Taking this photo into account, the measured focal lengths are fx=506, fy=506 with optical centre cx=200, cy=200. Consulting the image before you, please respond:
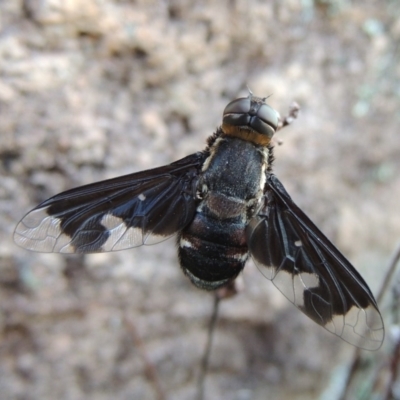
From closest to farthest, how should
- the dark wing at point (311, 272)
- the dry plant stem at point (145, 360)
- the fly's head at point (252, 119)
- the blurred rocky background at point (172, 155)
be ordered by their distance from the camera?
the dark wing at point (311, 272) → the fly's head at point (252, 119) → the blurred rocky background at point (172, 155) → the dry plant stem at point (145, 360)

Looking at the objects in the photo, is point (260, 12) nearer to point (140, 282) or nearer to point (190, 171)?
point (190, 171)

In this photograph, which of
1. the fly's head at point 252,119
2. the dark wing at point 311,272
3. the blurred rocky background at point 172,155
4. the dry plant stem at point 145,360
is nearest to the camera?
the dark wing at point 311,272

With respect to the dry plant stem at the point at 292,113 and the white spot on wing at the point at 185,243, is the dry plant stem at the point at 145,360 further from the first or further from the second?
the dry plant stem at the point at 292,113

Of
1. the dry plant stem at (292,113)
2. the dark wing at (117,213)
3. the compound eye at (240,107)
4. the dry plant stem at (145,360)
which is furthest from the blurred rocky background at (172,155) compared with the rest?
the dry plant stem at (292,113)

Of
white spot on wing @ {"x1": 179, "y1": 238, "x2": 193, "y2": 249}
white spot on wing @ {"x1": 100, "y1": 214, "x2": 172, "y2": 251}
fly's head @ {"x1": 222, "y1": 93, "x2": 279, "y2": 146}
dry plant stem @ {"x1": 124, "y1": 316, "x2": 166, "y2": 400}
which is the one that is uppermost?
fly's head @ {"x1": 222, "y1": 93, "x2": 279, "y2": 146}

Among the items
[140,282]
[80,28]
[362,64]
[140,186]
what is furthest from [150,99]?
[362,64]

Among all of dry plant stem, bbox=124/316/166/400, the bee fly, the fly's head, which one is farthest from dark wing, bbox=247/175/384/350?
dry plant stem, bbox=124/316/166/400

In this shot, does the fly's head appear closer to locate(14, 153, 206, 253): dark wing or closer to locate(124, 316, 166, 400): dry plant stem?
locate(14, 153, 206, 253): dark wing
